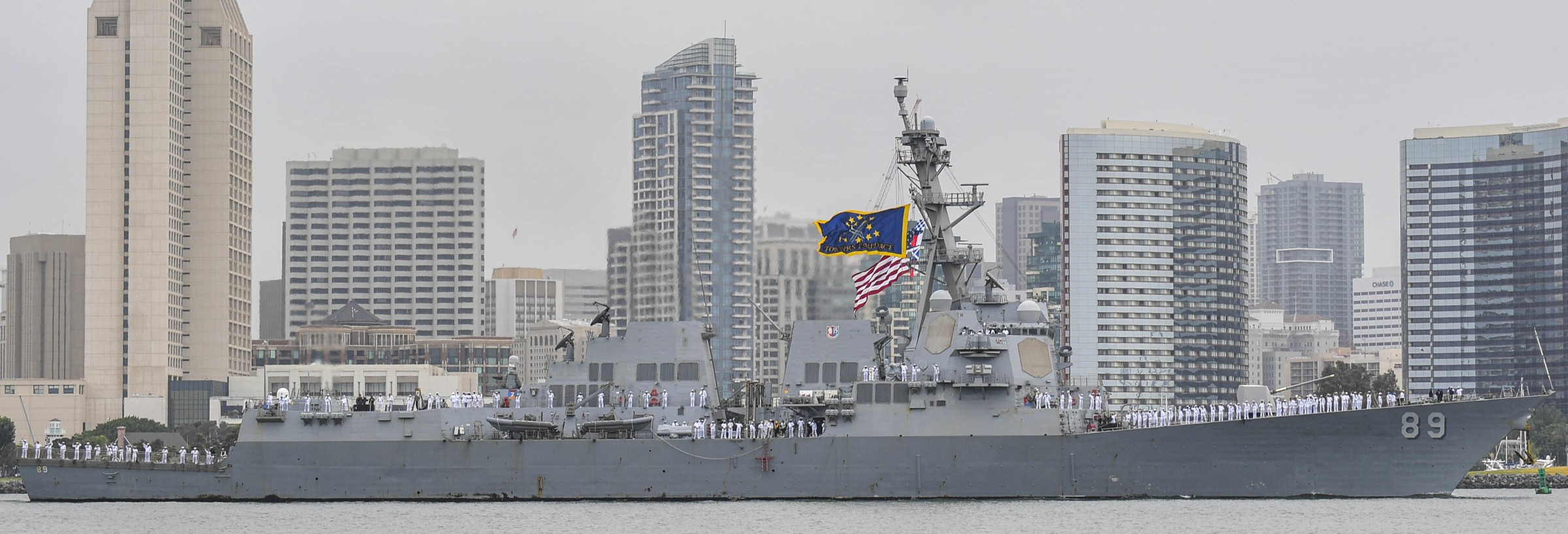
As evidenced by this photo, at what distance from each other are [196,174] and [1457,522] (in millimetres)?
84866

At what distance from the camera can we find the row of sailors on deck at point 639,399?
50688mm

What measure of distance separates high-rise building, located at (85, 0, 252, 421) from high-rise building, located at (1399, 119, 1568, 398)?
231 ft

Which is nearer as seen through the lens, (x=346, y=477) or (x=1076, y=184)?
(x=346, y=477)

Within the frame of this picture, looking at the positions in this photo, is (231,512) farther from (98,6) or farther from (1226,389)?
(1226,389)

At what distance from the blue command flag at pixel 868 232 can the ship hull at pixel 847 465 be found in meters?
5.24

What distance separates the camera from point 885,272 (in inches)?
1966

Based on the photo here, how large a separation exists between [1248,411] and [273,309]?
126681mm

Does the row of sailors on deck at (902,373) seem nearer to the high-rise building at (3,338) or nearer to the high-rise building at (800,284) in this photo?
the high-rise building at (800,284)

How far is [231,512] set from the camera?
157ft

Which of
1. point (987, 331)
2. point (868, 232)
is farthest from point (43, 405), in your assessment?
point (987, 331)

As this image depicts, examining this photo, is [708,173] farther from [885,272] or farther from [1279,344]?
[1279,344]

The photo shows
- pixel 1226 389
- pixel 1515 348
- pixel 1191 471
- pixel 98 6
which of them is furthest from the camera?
pixel 1226 389

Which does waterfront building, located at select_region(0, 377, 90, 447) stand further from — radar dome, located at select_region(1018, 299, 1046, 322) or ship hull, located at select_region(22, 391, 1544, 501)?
radar dome, located at select_region(1018, 299, 1046, 322)

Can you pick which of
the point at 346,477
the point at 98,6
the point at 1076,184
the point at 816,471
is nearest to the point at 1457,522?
the point at 816,471
